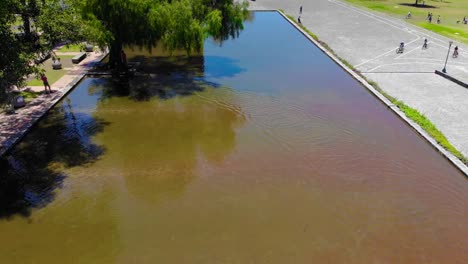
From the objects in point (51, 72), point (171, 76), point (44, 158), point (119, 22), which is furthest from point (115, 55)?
point (44, 158)

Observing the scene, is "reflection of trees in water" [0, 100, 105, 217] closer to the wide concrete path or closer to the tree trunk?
the tree trunk

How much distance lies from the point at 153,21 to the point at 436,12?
47.0m

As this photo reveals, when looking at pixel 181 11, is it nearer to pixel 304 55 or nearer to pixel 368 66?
pixel 304 55

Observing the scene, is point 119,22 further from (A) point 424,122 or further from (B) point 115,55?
(A) point 424,122

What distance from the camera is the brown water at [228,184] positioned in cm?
1135

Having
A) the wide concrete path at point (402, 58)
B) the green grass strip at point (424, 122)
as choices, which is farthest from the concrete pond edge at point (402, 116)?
the wide concrete path at point (402, 58)

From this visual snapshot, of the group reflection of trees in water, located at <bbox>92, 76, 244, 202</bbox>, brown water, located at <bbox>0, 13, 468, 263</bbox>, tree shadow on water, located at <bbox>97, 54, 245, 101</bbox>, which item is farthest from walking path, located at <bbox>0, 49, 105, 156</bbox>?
reflection of trees in water, located at <bbox>92, 76, 244, 202</bbox>

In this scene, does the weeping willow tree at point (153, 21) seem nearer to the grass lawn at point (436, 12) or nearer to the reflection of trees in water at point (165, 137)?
the reflection of trees in water at point (165, 137)

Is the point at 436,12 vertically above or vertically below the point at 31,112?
above

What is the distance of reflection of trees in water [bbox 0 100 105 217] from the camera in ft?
43.2

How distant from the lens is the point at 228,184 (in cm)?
1415

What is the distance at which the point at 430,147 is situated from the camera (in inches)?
669

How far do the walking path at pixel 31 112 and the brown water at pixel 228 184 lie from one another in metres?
0.51

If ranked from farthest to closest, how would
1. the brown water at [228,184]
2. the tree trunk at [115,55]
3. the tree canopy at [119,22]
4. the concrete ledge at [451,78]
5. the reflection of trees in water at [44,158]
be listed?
the tree trunk at [115,55] < the concrete ledge at [451,78] < the tree canopy at [119,22] < the reflection of trees in water at [44,158] < the brown water at [228,184]
